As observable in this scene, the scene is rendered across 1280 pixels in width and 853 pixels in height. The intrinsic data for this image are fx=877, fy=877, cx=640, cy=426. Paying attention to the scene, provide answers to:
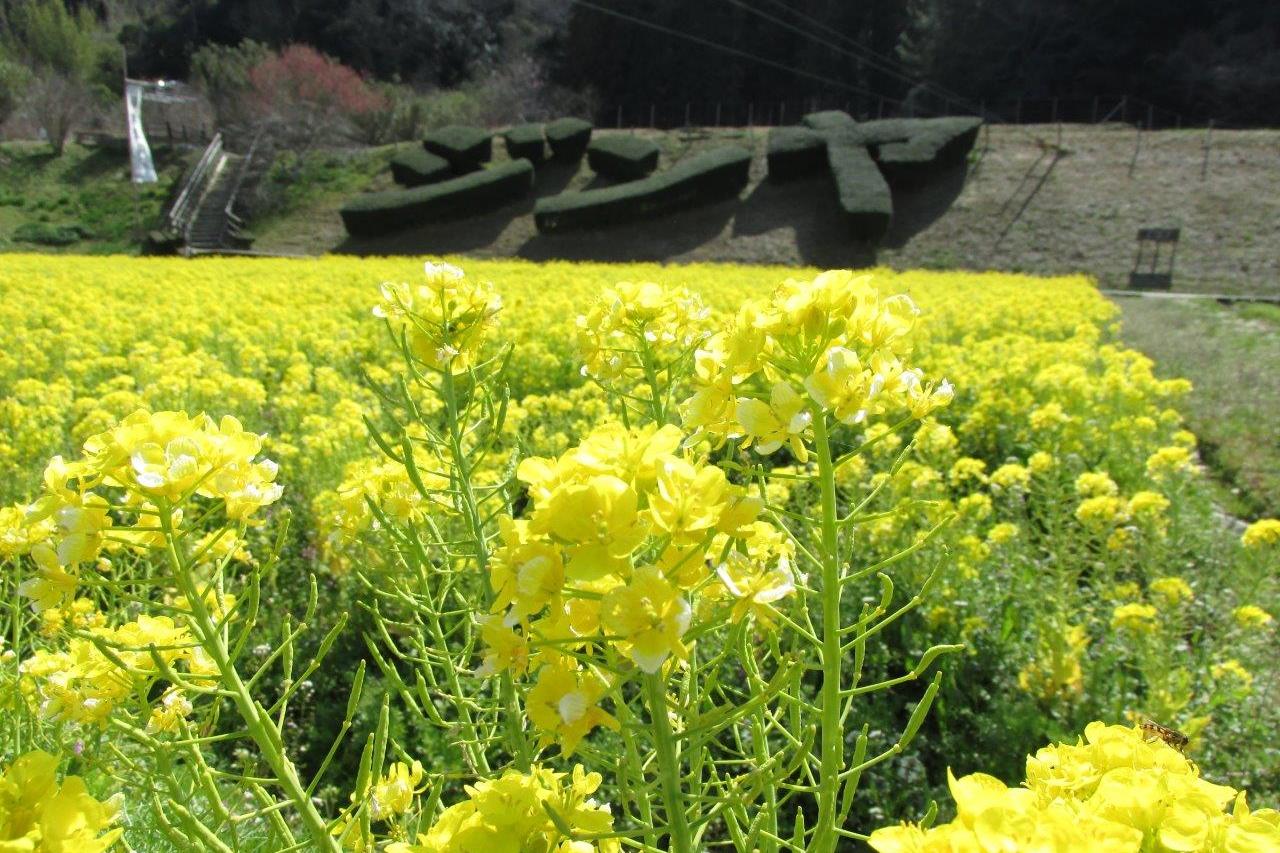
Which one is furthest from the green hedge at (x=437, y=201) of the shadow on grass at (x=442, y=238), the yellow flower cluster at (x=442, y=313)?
the yellow flower cluster at (x=442, y=313)

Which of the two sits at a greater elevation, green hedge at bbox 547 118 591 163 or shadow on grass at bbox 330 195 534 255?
green hedge at bbox 547 118 591 163

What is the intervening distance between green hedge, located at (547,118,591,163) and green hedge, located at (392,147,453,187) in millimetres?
3341

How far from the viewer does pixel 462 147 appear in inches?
1071

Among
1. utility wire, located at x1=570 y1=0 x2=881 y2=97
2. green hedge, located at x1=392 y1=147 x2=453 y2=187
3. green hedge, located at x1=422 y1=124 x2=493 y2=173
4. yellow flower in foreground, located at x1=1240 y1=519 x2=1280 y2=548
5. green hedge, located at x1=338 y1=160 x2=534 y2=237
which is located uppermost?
utility wire, located at x1=570 y1=0 x2=881 y2=97

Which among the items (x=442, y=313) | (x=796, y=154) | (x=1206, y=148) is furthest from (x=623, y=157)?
(x=442, y=313)

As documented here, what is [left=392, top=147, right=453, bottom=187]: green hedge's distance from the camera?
1056 inches

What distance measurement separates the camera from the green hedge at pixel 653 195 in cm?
2356

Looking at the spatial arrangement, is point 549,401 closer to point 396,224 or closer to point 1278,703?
point 1278,703

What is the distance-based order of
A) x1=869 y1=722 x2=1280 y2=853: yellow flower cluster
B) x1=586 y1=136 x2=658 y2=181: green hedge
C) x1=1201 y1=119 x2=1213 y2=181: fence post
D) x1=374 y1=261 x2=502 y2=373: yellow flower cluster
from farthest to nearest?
x1=586 y1=136 x2=658 y2=181: green hedge
x1=1201 y1=119 x2=1213 y2=181: fence post
x1=374 y1=261 x2=502 y2=373: yellow flower cluster
x1=869 y1=722 x2=1280 y2=853: yellow flower cluster

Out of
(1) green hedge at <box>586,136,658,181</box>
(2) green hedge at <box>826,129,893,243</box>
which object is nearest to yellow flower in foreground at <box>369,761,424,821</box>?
(2) green hedge at <box>826,129,893,243</box>

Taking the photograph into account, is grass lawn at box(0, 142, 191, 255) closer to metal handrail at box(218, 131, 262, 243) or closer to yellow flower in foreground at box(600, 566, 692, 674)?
metal handrail at box(218, 131, 262, 243)

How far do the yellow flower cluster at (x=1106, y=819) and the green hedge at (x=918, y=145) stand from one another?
24.5 m

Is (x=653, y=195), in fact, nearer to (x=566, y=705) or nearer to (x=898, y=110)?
(x=898, y=110)

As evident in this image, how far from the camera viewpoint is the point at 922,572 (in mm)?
3488
